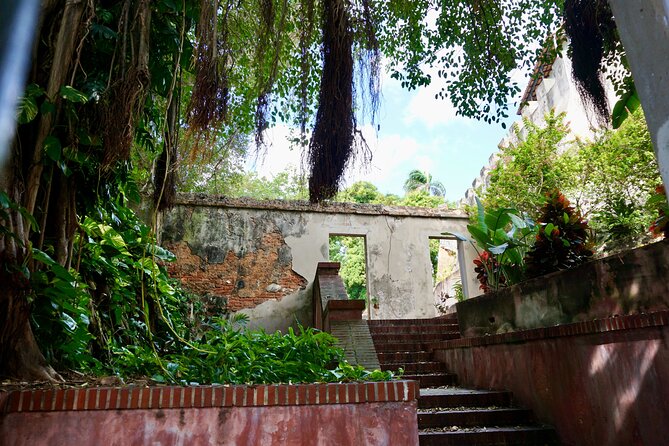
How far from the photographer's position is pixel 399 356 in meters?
5.93

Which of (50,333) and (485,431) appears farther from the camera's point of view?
(485,431)

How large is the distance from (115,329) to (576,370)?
3.91 m

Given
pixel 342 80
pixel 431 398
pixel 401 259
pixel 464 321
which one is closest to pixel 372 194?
pixel 401 259

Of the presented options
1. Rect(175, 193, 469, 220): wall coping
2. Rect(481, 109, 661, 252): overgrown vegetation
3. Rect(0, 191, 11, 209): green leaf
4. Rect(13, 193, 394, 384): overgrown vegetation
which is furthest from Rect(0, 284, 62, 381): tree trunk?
Rect(481, 109, 661, 252): overgrown vegetation

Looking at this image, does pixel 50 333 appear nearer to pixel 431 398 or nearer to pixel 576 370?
pixel 431 398

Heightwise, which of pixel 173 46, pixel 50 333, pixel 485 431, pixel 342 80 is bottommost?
pixel 485 431

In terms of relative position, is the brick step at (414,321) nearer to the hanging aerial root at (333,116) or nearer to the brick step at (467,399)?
the brick step at (467,399)

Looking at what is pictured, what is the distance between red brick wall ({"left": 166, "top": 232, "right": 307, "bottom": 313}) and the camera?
8.38 m

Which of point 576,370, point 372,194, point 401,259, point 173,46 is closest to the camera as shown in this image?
point 173,46

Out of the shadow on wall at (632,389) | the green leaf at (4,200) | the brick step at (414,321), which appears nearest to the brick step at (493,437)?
the shadow on wall at (632,389)

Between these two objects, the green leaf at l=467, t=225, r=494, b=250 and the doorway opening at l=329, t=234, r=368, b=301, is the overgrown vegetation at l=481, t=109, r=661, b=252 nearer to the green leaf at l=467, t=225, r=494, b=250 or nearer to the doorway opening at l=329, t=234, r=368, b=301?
the green leaf at l=467, t=225, r=494, b=250

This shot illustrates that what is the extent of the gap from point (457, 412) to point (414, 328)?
277 centimetres

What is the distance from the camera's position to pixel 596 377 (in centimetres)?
346

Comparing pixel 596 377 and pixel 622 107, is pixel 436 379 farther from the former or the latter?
pixel 622 107
